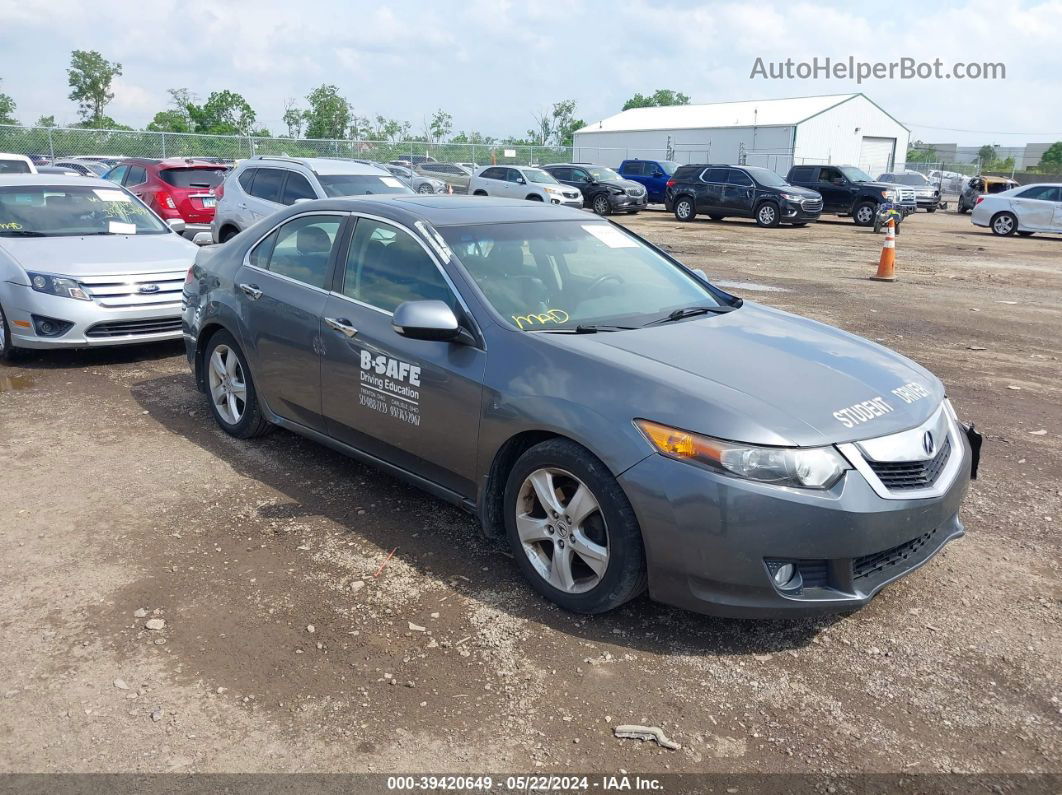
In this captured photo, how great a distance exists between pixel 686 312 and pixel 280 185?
30.0 feet

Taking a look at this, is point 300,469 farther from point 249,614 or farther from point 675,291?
point 675,291

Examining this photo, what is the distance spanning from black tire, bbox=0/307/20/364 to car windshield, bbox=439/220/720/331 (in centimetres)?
520

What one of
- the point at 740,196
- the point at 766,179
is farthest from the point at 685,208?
the point at 766,179

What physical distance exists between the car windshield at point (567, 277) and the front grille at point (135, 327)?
4470mm

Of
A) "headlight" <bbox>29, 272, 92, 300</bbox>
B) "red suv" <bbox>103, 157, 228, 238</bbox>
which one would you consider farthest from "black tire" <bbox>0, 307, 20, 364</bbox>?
"red suv" <bbox>103, 157, 228, 238</bbox>

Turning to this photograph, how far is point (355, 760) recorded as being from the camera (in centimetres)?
281

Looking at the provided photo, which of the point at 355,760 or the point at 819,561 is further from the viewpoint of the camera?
the point at 819,561

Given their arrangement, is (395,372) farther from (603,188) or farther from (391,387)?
(603,188)

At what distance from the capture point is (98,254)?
312 inches

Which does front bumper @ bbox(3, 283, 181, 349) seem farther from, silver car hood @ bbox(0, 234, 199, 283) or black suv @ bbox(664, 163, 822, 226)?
black suv @ bbox(664, 163, 822, 226)

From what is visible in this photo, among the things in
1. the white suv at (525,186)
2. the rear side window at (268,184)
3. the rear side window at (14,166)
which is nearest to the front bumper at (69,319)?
the rear side window at (268,184)

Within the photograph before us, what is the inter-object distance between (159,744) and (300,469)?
2.54 meters

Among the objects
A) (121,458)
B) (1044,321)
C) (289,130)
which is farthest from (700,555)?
(289,130)

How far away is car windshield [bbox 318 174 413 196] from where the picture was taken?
11953 mm
